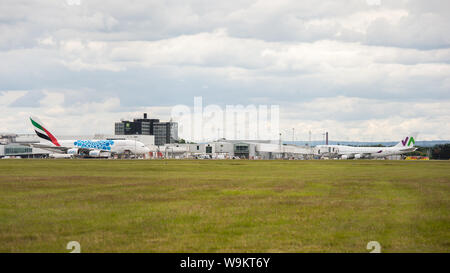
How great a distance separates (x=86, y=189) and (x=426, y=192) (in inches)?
843

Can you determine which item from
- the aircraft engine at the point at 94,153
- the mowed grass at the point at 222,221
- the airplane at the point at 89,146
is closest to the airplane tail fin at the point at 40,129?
the airplane at the point at 89,146

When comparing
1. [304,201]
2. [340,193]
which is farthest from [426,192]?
[304,201]

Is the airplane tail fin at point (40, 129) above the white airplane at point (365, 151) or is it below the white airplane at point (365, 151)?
above

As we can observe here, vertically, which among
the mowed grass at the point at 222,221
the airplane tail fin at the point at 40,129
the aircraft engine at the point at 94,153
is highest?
the airplane tail fin at the point at 40,129

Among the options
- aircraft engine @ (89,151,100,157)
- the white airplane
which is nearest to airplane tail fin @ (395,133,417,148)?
the white airplane

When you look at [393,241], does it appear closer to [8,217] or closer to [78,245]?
[78,245]

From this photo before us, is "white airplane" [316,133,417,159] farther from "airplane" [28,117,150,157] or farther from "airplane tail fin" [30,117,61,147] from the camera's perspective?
"airplane tail fin" [30,117,61,147]

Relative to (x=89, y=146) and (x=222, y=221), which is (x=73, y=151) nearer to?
(x=89, y=146)

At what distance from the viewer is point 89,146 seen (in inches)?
5778

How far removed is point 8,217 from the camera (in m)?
20.4

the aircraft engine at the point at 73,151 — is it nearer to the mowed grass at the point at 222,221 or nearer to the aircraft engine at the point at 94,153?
the aircraft engine at the point at 94,153

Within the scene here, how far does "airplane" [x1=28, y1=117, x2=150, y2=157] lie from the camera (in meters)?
144

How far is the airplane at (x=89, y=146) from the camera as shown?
474 feet

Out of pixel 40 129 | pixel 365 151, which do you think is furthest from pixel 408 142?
pixel 40 129
